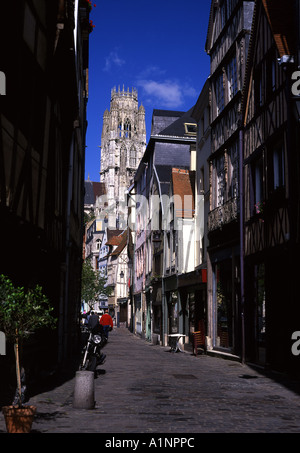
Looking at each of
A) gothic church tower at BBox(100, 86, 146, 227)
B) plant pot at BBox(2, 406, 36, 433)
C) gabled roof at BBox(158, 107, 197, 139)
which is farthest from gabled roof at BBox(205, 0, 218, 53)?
gothic church tower at BBox(100, 86, 146, 227)

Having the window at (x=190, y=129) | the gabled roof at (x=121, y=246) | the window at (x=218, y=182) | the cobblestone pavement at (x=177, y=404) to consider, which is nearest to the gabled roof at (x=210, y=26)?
the window at (x=218, y=182)

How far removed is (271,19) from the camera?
15391mm

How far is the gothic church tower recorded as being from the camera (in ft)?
494

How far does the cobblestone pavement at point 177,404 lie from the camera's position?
24.3 feet

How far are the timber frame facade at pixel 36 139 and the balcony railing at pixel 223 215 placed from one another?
226 inches

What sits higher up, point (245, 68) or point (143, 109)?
point (143, 109)

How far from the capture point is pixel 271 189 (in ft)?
50.2

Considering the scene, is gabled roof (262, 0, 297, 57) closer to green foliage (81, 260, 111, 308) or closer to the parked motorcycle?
the parked motorcycle

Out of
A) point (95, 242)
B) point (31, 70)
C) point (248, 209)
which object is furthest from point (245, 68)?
point (95, 242)

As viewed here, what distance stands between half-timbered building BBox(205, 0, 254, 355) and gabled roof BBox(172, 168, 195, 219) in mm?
6147

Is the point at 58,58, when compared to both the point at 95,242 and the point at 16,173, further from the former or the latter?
the point at 95,242

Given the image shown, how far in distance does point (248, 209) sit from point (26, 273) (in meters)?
8.12

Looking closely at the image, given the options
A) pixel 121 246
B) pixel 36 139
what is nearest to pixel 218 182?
pixel 36 139

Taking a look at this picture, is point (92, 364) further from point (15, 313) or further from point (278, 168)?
point (278, 168)
